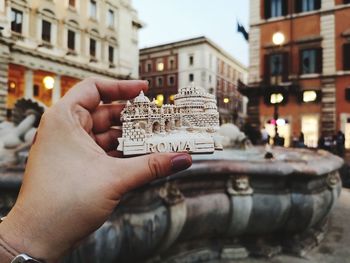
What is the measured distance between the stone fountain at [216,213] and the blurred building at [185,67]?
110 feet

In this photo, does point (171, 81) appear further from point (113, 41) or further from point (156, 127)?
point (156, 127)

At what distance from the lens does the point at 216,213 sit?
321 cm

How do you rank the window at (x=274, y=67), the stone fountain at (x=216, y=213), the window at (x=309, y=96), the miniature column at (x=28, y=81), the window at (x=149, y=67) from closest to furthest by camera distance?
the stone fountain at (x=216, y=213) → the window at (x=309, y=96) → the window at (x=274, y=67) → the miniature column at (x=28, y=81) → the window at (x=149, y=67)

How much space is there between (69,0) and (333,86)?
16.8 metres

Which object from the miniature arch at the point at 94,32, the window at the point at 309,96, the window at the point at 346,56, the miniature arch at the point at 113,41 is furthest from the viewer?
the miniature arch at the point at 113,41

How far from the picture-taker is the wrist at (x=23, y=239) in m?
1.27

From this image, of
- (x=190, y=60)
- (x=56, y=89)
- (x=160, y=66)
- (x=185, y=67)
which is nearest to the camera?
(x=56, y=89)

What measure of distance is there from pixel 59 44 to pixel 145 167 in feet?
71.3

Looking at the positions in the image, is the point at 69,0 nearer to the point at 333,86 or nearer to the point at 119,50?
the point at 119,50

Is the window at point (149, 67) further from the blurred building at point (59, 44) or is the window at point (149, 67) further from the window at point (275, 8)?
the window at point (275, 8)

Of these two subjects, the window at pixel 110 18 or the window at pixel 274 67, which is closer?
the window at pixel 274 67

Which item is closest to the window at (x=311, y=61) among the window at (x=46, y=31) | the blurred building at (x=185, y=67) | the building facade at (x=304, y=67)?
the building facade at (x=304, y=67)

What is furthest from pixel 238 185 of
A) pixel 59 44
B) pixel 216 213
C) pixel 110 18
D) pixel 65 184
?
pixel 110 18

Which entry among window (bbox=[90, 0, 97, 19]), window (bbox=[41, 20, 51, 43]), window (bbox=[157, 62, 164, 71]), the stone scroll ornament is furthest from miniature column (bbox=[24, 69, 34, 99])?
window (bbox=[157, 62, 164, 71])
